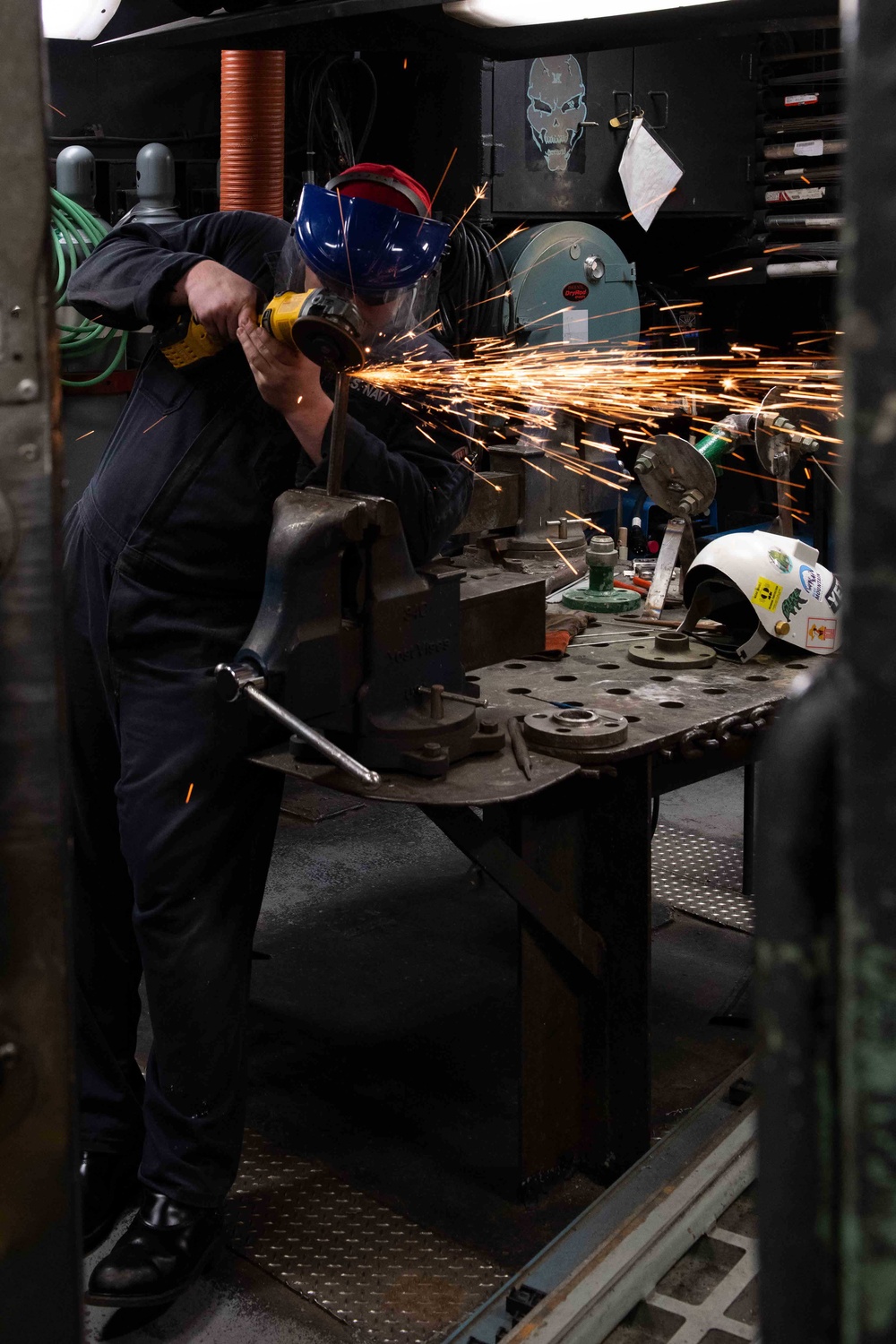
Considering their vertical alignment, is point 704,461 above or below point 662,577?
above

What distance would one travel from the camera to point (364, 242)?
7.44 ft

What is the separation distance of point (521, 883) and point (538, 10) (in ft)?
5.10

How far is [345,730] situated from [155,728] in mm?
376

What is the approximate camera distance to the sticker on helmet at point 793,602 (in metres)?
3.14

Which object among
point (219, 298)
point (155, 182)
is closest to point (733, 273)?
point (155, 182)

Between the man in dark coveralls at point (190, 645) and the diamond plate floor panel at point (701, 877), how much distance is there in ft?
6.66

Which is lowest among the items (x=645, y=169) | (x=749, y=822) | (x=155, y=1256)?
(x=155, y=1256)

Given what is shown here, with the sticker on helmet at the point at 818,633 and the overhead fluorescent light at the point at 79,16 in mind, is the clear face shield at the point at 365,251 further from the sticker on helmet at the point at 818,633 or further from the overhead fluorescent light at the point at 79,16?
the sticker on helmet at the point at 818,633

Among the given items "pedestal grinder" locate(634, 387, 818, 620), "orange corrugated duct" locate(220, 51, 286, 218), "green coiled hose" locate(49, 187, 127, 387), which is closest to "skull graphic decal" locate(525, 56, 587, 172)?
"orange corrugated duct" locate(220, 51, 286, 218)

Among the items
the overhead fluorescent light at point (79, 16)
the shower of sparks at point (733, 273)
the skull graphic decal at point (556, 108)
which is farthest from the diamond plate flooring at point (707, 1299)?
the shower of sparks at point (733, 273)

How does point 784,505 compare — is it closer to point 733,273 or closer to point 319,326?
point 319,326

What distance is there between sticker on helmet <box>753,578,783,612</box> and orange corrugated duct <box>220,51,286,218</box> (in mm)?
2359

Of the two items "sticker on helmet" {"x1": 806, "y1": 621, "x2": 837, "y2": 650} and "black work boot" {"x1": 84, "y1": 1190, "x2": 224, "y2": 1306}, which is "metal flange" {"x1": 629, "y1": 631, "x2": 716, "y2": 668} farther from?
"black work boot" {"x1": 84, "y1": 1190, "x2": 224, "y2": 1306}

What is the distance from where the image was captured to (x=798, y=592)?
314 cm
